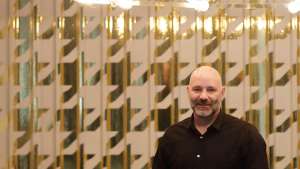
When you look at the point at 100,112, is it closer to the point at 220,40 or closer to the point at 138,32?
the point at 138,32

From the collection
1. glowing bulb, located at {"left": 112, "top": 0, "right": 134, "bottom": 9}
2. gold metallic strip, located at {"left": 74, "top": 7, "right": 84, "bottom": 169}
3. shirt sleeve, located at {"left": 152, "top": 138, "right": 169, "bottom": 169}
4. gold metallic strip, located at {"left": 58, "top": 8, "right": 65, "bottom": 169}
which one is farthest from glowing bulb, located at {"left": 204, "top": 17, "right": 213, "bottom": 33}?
shirt sleeve, located at {"left": 152, "top": 138, "right": 169, "bottom": 169}

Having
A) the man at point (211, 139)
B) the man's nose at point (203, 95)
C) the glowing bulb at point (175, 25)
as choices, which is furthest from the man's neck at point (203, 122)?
the glowing bulb at point (175, 25)

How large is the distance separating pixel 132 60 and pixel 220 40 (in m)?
0.58

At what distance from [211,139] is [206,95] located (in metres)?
0.20

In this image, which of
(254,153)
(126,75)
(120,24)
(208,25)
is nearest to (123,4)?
(120,24)

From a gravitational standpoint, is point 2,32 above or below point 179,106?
above

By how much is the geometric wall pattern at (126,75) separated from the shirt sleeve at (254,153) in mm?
944

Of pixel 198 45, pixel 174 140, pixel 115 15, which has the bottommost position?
pixel 174 140

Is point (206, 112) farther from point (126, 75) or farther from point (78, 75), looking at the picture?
point (78, 75)

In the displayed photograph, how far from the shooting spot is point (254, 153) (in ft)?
6.53

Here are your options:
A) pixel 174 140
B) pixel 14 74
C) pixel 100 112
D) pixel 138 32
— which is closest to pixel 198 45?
pixel 138 32

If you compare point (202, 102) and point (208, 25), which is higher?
point (208, 25)

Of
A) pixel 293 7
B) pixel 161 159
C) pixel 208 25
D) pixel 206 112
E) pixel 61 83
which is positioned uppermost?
pixel 293 7

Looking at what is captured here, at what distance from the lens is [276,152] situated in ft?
9.86
